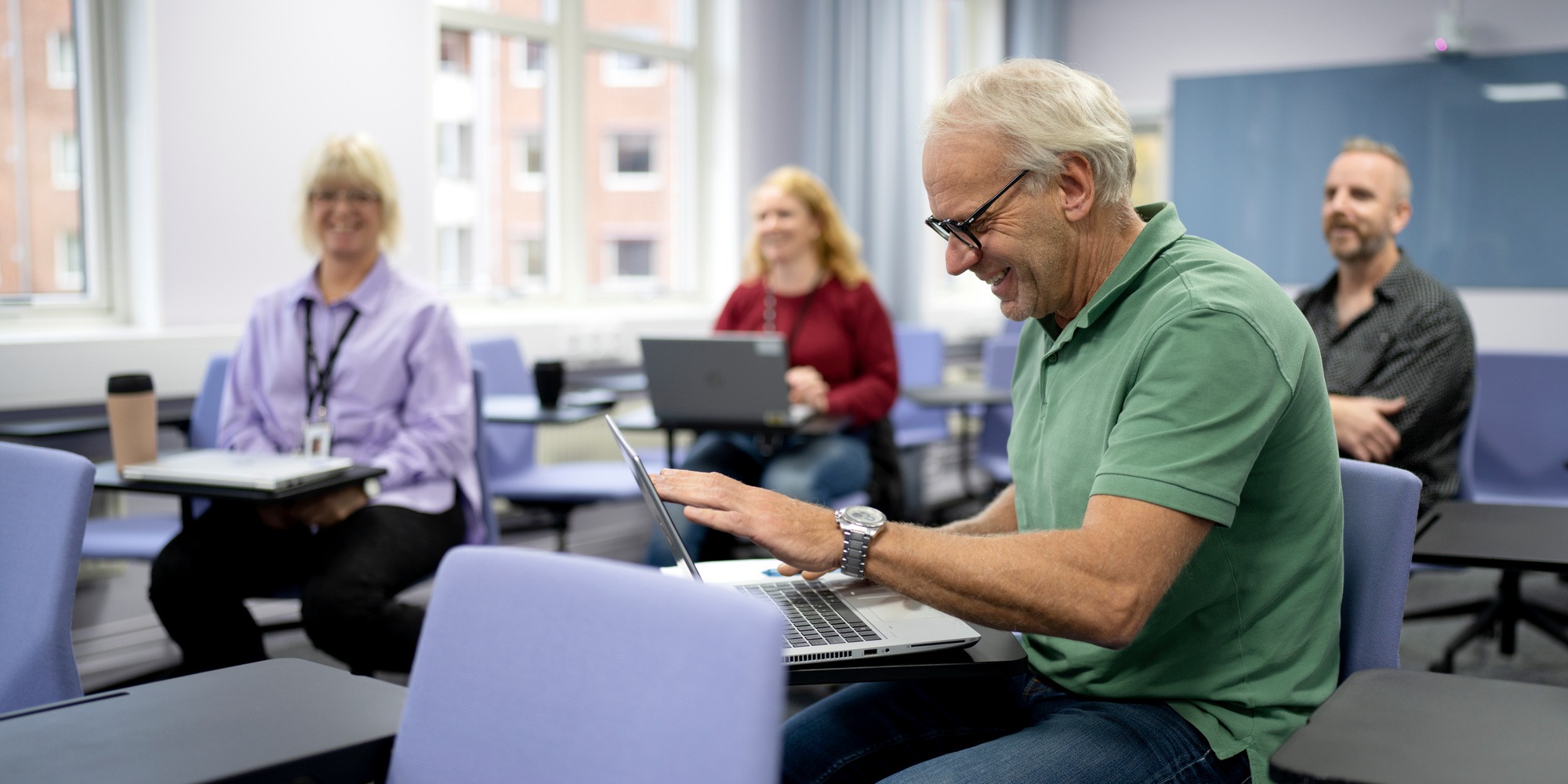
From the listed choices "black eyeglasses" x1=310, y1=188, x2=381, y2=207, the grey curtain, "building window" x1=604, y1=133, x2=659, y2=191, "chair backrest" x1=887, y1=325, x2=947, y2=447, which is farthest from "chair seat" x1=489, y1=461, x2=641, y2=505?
the grey curtain

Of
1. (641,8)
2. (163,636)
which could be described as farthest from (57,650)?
(641,8)

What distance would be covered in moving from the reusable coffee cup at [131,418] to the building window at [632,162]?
2770mm

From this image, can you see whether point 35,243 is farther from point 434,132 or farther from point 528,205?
point 528,205

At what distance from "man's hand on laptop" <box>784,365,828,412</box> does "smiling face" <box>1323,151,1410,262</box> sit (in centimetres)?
133

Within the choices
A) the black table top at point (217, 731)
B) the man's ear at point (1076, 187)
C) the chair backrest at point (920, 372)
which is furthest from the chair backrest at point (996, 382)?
the black table top at point (217, 731)

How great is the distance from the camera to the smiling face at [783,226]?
3.48 metres

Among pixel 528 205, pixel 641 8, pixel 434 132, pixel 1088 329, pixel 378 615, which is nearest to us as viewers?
pixel 1088 329

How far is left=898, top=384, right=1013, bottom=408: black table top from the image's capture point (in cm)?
406

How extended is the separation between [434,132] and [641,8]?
151cm

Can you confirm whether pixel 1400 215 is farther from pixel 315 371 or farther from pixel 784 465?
pixel 315 371

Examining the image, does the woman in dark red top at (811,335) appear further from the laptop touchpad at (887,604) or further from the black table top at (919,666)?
the black table top at (919,666)

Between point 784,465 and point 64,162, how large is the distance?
7.00ft

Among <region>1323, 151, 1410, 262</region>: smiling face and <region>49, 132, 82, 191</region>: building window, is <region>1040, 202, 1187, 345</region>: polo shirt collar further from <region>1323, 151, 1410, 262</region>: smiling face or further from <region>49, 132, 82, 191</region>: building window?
<region>49, 132, 82, 191</region>: building window

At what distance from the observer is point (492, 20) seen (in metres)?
4.27
